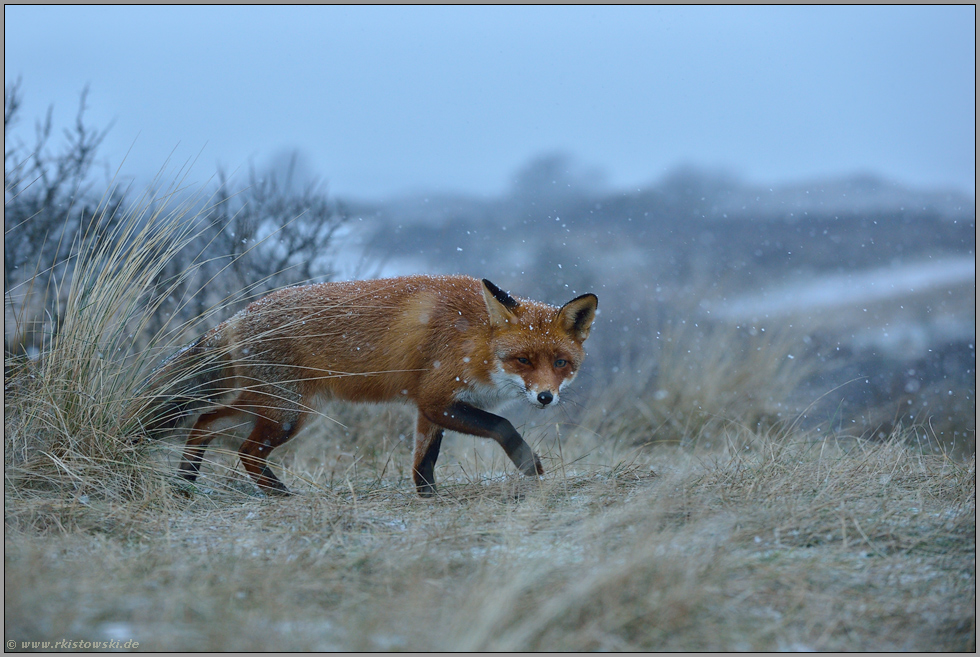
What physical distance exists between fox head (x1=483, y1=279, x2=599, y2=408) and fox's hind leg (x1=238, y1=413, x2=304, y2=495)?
110 cm

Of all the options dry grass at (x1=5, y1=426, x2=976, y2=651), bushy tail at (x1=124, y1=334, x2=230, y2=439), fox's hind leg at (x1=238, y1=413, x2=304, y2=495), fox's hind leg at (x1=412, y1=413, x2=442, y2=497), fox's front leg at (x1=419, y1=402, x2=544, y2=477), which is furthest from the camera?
fox's hind leg at (x1=412, y1=413, x2=442, y2=497)

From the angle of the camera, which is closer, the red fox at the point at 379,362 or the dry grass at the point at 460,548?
the dry grass at the point at 460,548

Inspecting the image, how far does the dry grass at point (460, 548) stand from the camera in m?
1.70

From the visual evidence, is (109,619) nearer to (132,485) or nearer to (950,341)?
(132,485)

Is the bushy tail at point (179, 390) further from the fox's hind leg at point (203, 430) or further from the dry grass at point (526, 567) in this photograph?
the dry grass at point (526, 567)

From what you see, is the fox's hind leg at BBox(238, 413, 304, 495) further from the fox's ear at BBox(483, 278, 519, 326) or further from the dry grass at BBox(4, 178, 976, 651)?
the fox's ear at BBox(483, 278, 519, 326)

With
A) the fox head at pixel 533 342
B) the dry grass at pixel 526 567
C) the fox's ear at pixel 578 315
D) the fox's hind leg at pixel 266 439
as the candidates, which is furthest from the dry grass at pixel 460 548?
the fox's ear at pixel 578 315

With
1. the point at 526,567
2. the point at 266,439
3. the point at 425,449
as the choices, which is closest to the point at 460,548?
the point at 526,567

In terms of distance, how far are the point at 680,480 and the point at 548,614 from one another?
1.41 m

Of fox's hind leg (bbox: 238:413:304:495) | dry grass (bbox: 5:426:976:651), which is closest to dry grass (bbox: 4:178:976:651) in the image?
dry grass (bbox: 5:426:976:651)

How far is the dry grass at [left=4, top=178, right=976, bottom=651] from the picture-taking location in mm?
1700

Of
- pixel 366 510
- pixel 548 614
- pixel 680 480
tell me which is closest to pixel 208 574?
pixel 366 510

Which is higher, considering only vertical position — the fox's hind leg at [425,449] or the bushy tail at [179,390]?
the bushy tail at [179,390]

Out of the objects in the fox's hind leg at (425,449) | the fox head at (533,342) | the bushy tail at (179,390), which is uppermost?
the fox head at (533,342)
